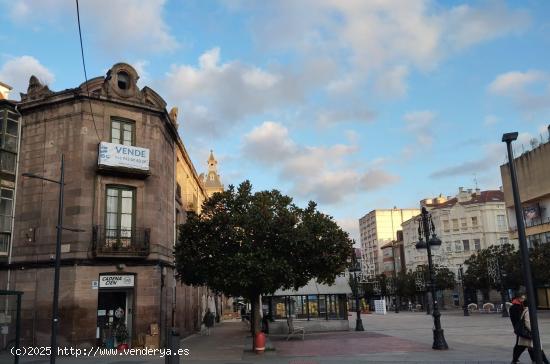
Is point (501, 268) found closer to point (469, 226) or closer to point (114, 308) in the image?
point (469, 226)

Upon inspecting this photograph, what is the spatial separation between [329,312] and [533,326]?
21834 millimetres

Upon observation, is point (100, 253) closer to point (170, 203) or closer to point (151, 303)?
point (151, 303)

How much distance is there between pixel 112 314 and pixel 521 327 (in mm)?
16559

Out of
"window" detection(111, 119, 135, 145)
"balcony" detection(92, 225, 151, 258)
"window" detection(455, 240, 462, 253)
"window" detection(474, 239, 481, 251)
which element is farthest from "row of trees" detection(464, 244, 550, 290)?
"window" detection(111, 119, 135, 145)

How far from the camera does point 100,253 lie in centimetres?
2161

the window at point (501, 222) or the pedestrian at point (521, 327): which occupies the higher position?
the window at point (501, 222)

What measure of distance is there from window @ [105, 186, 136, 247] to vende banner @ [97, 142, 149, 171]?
1236 millimetres

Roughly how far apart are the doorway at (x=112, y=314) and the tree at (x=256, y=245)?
3.33m

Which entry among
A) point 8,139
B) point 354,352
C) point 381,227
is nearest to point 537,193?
point 354,352

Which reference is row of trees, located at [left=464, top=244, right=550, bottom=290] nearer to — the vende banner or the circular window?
the vende banner

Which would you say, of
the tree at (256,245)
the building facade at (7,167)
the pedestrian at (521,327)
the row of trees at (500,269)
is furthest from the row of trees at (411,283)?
the building facade at (7,167)

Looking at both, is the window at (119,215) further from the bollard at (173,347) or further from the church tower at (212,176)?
the church tower at (212,176)

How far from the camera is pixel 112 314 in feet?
73.6

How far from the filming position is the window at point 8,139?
23536 millimetres
